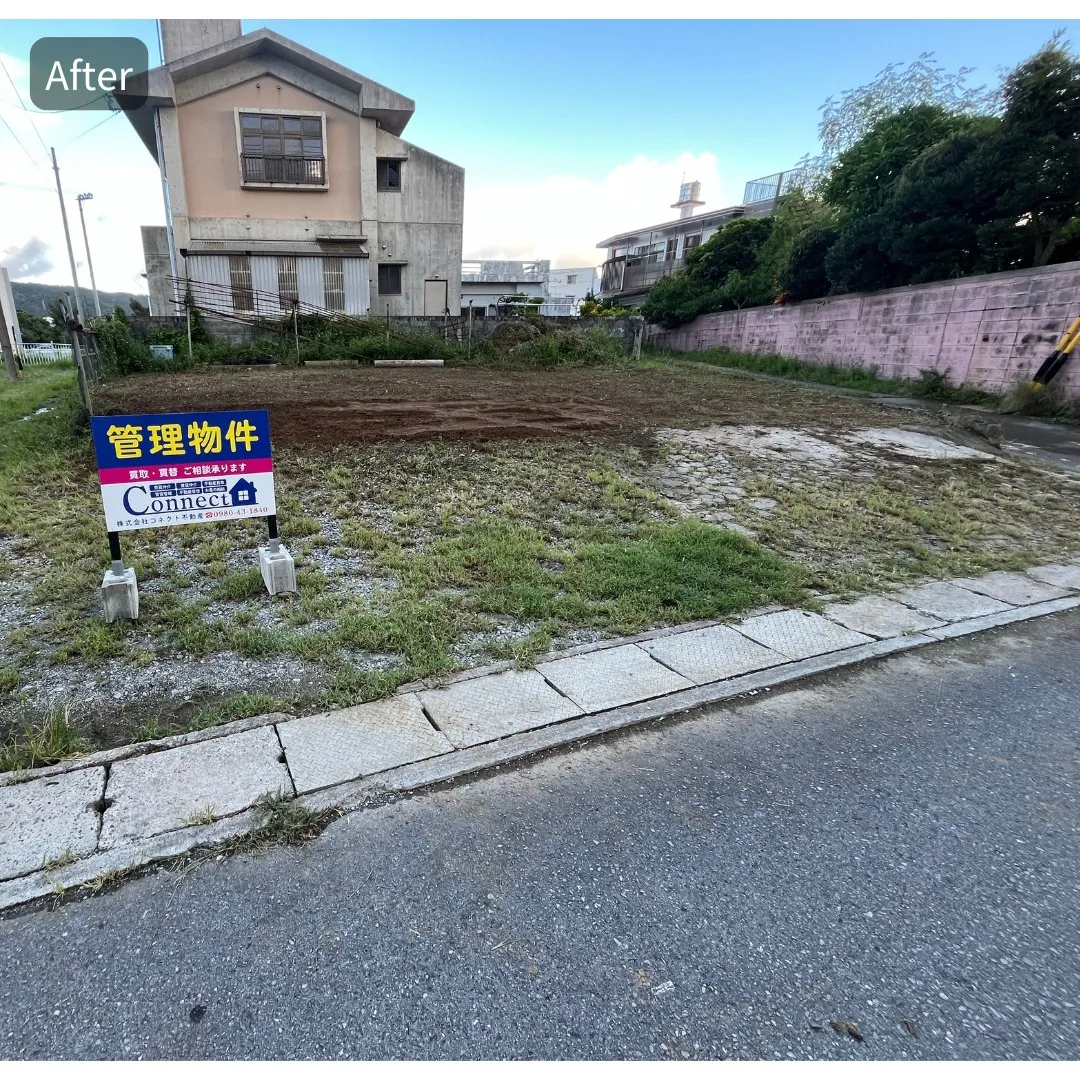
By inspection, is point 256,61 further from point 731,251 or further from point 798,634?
point 798,634

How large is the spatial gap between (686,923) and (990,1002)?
0.70 m

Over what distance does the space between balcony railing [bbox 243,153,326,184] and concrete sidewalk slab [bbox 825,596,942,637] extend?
19063mm

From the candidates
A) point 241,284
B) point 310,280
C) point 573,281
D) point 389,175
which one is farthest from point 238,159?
point 573,281

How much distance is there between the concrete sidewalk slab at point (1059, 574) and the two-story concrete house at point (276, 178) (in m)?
17.7

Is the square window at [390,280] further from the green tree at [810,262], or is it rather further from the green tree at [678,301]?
the green tree at [810,262]

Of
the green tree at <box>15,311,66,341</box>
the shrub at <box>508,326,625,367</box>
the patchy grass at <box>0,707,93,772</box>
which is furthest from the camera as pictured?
the green tree at <box>15,311,66,341</box>

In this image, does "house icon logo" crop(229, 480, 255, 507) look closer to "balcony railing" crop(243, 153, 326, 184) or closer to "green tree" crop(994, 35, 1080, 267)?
"green tree" crop(994, 35, 1080, 267)

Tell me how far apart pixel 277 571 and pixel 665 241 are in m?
34.4

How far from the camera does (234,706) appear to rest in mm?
2395

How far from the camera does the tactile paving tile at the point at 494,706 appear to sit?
234cm

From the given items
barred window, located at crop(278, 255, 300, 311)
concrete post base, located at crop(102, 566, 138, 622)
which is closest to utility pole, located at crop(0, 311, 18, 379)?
barred window, located at crop(278, 255, 300, 311)

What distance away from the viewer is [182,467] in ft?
9.64

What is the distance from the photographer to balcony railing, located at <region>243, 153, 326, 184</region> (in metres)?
16.8

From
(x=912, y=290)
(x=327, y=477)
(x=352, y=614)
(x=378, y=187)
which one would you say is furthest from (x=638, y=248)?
(x=352, y=614)
